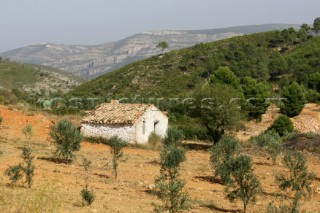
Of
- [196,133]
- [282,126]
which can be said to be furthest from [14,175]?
[282,126]

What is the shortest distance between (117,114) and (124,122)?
1570mm

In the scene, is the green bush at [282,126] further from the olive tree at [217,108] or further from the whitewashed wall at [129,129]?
the whitewashed wall at [129,129]

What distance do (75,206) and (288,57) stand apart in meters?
69.1

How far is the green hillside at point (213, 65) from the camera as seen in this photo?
7000 cm

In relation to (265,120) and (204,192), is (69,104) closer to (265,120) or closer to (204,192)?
(265,120)

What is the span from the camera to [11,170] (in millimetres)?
11578

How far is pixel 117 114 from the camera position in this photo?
98.7ft

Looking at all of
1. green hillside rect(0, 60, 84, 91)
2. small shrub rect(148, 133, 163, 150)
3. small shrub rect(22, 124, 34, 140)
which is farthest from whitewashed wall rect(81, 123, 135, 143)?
green hillside rect(0, 60, 84, 91)

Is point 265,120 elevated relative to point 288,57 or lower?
lower

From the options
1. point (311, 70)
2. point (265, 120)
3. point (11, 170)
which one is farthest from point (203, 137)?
point (311, 70)

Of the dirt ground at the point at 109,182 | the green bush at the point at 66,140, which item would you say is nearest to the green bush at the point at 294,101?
the dirt ground at the point at 109,182

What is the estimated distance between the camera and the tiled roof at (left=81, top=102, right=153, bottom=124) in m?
29.0

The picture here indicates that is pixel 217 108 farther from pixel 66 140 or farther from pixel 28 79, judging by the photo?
pixel 28 79

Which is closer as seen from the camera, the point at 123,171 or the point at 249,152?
the point at 123,171
